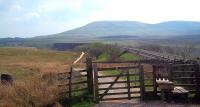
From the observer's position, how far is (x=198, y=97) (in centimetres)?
1948

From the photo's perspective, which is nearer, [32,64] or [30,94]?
[30,94]

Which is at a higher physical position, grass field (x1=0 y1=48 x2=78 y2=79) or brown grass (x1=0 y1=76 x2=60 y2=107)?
brown grass (x1=0 y1=76 x2=60 y2=107)

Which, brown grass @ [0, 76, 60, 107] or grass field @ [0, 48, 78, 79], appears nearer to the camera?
brown grass @ [0, 76, 60, 107]

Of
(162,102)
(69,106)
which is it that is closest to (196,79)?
(162,102)

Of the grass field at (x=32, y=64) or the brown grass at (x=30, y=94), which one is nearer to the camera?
the brown grass at (x=30, y=94)

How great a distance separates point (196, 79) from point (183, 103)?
1535 millimetres

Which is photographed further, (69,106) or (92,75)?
(92,75)

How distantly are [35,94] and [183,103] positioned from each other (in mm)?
6883

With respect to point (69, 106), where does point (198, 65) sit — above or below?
above

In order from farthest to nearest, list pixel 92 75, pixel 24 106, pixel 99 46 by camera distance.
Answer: pixel 99 46
pixel 92 75
pixel 24 106

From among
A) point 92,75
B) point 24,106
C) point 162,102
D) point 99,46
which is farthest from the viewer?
point 99,46

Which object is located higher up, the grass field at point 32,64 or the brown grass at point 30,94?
the brown grass at point 30,94

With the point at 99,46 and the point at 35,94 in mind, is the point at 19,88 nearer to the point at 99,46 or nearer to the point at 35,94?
the point at 35,94

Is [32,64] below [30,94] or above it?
below
